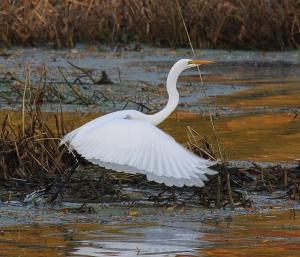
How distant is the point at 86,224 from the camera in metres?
6.75

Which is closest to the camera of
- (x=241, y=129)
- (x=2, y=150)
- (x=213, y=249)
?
(x=213, y=249)

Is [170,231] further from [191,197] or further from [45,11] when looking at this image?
[45,11]

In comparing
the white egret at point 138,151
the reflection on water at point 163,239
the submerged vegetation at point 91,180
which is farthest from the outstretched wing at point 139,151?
the submerged vegetation at point 91,180

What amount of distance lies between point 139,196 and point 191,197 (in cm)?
35

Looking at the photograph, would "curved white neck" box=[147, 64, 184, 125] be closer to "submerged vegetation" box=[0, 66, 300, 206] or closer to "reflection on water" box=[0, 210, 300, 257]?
"submerged vegetation" box=[0, 66, 300, 206]

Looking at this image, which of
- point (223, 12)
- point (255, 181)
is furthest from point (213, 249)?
point (223, 12)

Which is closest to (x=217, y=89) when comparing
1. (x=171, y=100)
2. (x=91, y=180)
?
(x=171, y=100)

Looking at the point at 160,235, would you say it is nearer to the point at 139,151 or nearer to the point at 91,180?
the point at 139,151

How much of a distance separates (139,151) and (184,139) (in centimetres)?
353

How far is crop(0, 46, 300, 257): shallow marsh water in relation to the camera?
6.09 meters

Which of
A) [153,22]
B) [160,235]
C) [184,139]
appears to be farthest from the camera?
[153,22]

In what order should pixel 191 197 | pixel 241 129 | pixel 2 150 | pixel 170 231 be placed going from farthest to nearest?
pixel 241 129, pixel 2 150, pixel 191 197, pixel 170 231

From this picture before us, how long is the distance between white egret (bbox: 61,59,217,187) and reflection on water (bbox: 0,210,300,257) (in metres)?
0.32

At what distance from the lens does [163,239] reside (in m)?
6.26
